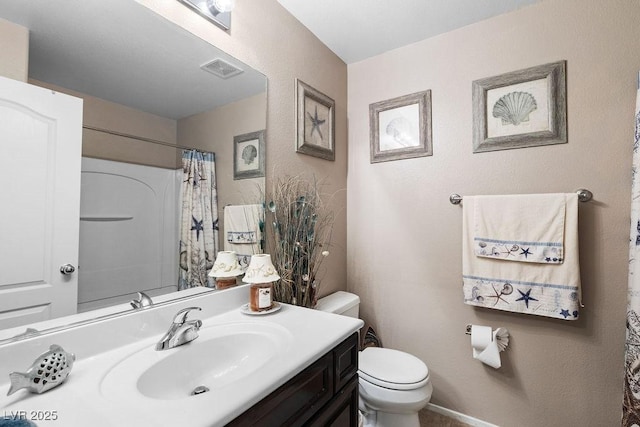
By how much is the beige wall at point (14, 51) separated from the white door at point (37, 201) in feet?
0.08

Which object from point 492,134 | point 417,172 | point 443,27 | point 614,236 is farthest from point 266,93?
point 614,236

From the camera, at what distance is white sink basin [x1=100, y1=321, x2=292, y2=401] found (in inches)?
27.5

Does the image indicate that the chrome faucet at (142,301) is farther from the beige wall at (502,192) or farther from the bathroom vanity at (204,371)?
the beige wall at (502,192)

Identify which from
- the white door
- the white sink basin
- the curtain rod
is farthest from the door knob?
the curtain rod

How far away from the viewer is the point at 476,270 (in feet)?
5.06

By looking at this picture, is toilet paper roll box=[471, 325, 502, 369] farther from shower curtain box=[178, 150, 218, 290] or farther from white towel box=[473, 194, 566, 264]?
shower curtain box=[178, 150, 218, 290]

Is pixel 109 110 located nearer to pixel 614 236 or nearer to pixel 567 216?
pixel 567 216

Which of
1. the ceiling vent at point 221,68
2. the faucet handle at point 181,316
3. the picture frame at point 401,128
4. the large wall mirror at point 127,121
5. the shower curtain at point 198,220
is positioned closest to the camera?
the large wall mirror at point 127,121

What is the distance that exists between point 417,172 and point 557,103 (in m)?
0.74

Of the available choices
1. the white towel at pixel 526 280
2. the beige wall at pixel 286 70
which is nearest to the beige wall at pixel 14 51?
the beige wall at pixel 286 70

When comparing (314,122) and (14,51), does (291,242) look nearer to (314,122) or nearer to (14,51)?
(314,122)

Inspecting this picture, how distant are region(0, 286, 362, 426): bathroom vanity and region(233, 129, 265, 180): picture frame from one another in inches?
21.2

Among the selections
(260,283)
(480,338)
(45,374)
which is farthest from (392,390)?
(45,374)

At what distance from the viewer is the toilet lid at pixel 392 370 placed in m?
1.32
